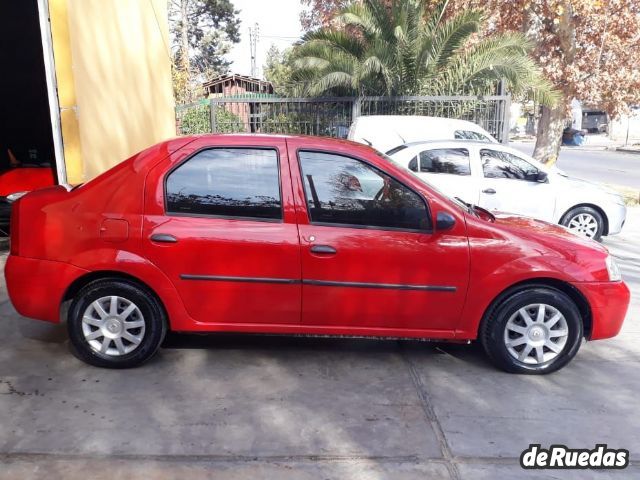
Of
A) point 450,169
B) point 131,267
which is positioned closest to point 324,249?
point 131,267

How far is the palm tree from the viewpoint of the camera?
12.9 metres

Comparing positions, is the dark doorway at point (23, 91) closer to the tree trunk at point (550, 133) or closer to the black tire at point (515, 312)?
the black tire at point (515, 312)

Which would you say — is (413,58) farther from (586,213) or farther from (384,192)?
(384,192)

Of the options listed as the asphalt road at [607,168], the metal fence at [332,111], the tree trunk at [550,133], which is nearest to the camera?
the metal fence at [332,111]

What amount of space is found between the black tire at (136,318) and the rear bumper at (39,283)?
119 millimetres

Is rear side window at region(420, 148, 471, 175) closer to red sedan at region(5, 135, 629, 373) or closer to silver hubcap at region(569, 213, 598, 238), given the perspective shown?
silver hubcap at region(569, 213, 598, 238)

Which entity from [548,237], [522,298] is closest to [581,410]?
[522,298]

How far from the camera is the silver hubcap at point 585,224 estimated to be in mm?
7648

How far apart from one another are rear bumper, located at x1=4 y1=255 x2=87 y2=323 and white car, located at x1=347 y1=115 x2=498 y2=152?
638cm

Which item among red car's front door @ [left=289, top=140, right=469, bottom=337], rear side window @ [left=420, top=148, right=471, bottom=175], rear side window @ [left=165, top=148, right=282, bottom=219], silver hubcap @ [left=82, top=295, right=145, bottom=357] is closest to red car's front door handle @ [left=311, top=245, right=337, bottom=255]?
red car's front door @ [left=289, top=140, right=469, bottom=337]

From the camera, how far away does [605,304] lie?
12.6 ft

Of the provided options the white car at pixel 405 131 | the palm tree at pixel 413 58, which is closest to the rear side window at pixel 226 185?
the white car at pixel 405 131

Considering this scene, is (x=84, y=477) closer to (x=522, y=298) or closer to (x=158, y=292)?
(x=158, y=292)

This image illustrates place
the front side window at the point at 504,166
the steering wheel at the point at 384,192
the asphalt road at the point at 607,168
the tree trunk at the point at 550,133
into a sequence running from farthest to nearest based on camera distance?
the asphalt road at the point at 607,168, the tree trunk at the point at 550,133, the front side window at the point at 504,166, the steering wheel at the point at 384,192
